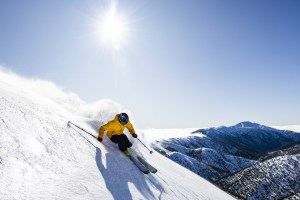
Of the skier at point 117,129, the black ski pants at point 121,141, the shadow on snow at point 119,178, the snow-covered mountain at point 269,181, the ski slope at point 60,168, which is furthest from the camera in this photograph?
the snow-covered mountain at point 269,181

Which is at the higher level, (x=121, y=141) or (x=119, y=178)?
(x=121, y=141)

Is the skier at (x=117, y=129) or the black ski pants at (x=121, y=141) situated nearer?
the black ski pants at (x=121, y=141)

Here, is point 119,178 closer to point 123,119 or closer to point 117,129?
point 117,129

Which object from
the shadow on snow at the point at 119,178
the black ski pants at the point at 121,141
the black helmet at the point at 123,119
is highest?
the black helmet at the point at 123,119

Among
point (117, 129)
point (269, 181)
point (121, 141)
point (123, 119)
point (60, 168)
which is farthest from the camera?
point (269, 181)

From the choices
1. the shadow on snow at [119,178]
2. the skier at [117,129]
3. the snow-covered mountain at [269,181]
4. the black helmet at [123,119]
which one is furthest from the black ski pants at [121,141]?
the snow-covered mountain at [269,181]

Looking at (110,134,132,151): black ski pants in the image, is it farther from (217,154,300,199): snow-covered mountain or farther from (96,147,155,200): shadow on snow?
(217,154,300,199): snow-covered mountain

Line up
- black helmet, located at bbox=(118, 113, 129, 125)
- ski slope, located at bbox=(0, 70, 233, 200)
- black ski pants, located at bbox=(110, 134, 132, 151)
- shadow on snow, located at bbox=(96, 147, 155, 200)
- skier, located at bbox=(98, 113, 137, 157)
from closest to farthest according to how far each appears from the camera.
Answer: ski slope, located at bbox=(0, 70, 233, 200), shadow on snow, located at bbox=(96, 147, 155, 200), black ski pants, located at bbox=(110, 134, 132, 151), skier, located at bbox=(98, 113, 137, 157), black helmet, located at bbox=(118, 113, 129, 125)

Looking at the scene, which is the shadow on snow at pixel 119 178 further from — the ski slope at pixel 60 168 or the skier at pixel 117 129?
the skier at pixel 117 129

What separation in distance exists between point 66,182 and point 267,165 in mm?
183916

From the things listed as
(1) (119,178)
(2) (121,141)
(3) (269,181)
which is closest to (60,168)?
(1) (119,178)

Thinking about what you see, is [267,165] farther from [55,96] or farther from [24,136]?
[24,136]

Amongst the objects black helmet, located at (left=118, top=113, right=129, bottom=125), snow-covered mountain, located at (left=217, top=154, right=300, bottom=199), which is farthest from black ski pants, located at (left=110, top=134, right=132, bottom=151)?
snow-covered mountain, located at (left=217, top=154, right=300, bottom=199)

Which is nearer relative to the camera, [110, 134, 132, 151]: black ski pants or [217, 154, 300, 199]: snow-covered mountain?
[110, 134, 132, 151]: black ski pants
